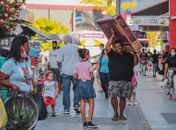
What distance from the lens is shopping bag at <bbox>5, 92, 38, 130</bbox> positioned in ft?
→ 25.8

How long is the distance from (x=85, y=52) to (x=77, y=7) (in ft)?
262

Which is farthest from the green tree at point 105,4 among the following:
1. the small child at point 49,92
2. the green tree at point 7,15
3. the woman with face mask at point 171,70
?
the small child at point 49,92

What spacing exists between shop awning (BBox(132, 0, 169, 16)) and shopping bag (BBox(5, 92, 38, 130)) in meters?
14.8

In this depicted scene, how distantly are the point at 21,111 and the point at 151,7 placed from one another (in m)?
15.4

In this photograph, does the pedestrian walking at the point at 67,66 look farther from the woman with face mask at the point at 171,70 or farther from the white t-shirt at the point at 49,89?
the woman with face mask at the point at 171,70

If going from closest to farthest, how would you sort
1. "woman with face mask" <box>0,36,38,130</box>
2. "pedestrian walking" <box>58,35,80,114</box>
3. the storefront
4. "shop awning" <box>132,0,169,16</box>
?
"woman with face mask" <box>0,36,38,130</box> → "pedestrian walking" <box>58,35,80,114</box> → "shop awning" <box>132,0,169,16</box> → the storefront

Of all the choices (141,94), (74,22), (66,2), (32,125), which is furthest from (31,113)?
(66,2)

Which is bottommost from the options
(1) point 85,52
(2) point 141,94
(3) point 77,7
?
(2) point 141,94

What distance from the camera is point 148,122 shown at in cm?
1202

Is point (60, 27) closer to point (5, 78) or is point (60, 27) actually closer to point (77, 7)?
point (77, 7)

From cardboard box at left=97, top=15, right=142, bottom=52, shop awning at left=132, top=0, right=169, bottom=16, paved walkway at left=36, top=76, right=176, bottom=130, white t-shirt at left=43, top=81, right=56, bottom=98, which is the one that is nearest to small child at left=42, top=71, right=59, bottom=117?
white t-shirt at left=43, top=81, right=56, bottom=98

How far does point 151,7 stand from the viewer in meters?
22.7

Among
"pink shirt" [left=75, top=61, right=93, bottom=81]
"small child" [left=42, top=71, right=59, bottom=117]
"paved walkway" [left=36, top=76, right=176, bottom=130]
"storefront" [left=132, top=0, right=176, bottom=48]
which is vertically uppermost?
"storefront" [left=132, top=0, right=176, bottom=48]

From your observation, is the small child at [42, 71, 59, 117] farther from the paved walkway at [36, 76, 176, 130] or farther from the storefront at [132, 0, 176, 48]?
the storefront at [132, 0, 176, 48]
